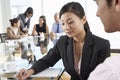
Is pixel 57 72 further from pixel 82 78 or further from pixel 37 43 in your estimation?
pixel 37 43

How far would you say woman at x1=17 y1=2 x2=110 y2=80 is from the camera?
1206mm

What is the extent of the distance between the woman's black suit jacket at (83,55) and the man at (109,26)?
2.33ft

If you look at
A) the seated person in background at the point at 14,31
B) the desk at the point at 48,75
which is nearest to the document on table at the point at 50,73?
the desk at the point at 48,75

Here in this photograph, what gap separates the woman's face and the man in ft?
2.55

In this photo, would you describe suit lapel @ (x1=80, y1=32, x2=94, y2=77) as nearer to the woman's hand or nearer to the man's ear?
the woman's hand

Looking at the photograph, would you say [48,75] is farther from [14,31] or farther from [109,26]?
[14,31]

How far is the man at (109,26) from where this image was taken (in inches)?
16.8

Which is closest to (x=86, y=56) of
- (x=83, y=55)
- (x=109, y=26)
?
(x=83, y=55)

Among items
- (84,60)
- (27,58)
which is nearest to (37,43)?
(27,58)

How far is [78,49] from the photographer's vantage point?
4.34 feet

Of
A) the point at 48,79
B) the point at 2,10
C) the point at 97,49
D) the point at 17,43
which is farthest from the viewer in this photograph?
the point at 2,10

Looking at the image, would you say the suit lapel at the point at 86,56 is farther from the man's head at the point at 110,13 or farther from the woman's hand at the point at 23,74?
the man's head at the point at 110,13

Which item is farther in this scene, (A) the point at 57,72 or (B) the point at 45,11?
(B) the point at 45,11

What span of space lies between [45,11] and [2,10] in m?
1.06
